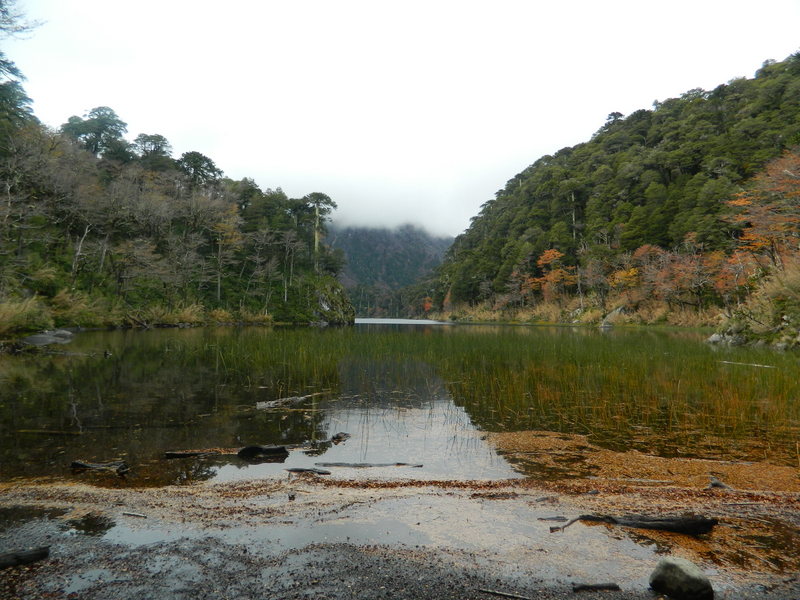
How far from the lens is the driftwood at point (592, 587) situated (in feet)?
8.80

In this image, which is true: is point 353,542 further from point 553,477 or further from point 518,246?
point 518,246

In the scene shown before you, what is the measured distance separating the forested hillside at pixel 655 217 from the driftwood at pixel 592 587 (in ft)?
97.0

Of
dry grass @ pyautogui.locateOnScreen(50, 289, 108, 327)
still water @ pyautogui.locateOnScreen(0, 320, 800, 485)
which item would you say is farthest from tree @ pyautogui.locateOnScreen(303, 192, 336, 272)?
still water @ pyautogui.locateOnScreen(0, 320, 800, 485)

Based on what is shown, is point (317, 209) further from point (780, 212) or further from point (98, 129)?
point (780, 212)

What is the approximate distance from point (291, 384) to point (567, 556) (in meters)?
A: 9.38

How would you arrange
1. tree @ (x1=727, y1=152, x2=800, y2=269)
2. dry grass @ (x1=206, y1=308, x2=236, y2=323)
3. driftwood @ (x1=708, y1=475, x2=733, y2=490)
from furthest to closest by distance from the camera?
dry grass @ (x1=206, y1=308, x2=236, y2=323)
tree @ (x1=727, y1=152, x2=800, y2=269)
driftwood @ (x1=708, y1=475, x2=733, y2=490)

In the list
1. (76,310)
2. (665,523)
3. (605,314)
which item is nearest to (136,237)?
(76,310)

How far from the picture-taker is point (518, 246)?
8319cm

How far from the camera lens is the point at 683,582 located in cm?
253

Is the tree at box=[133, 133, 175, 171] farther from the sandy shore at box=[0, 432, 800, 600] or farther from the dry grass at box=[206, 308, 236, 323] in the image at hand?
the sandy shore at box=[0, 432, 800, 600]

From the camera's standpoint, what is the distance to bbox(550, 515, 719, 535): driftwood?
3.48m

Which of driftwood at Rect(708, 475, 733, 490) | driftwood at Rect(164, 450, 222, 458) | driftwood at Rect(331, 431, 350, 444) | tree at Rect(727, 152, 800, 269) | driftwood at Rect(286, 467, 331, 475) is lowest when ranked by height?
driftwood at Rect(331, 431, 350, 444)

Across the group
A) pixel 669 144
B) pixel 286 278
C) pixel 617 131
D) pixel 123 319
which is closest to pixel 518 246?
pixel 669 144

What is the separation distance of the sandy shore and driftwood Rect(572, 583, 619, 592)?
0.17ft
